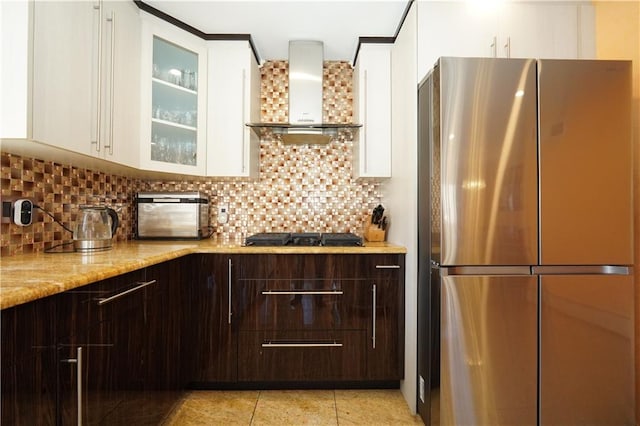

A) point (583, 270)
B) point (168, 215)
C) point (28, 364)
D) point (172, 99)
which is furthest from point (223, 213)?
point (583, 270)

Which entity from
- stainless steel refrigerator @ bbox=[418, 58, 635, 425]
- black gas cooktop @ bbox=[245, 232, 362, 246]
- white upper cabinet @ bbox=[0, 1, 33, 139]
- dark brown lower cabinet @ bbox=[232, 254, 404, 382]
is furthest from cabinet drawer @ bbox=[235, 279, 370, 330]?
white upper cabinet @ bbox=[0, 1, 33, 139]

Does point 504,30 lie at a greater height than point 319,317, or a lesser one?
greater

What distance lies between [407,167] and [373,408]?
1435 millimetres

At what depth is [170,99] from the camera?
2.24m

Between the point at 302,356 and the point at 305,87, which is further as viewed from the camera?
the point at 305,87

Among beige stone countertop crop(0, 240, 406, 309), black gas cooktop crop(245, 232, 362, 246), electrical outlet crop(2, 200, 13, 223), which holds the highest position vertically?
electrical outlet crop(2, 200, 13, 223)

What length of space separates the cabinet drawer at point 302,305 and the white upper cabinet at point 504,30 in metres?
1.37

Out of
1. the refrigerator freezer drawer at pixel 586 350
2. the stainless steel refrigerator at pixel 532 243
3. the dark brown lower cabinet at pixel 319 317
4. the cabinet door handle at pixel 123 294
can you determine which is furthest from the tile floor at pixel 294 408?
the cabinet door handle at pixel 123 294

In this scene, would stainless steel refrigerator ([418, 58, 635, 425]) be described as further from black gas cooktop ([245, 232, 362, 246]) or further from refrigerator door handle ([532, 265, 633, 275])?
black gas cooktop ([245, 232, 362, 246])

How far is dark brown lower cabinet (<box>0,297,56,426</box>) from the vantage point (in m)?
0.78

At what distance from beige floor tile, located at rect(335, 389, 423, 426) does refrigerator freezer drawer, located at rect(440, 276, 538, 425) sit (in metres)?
0.43

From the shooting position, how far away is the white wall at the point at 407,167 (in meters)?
1.91

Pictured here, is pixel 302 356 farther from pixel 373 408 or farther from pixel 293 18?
pixel 293 18

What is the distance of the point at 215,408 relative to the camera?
196 centimetres
